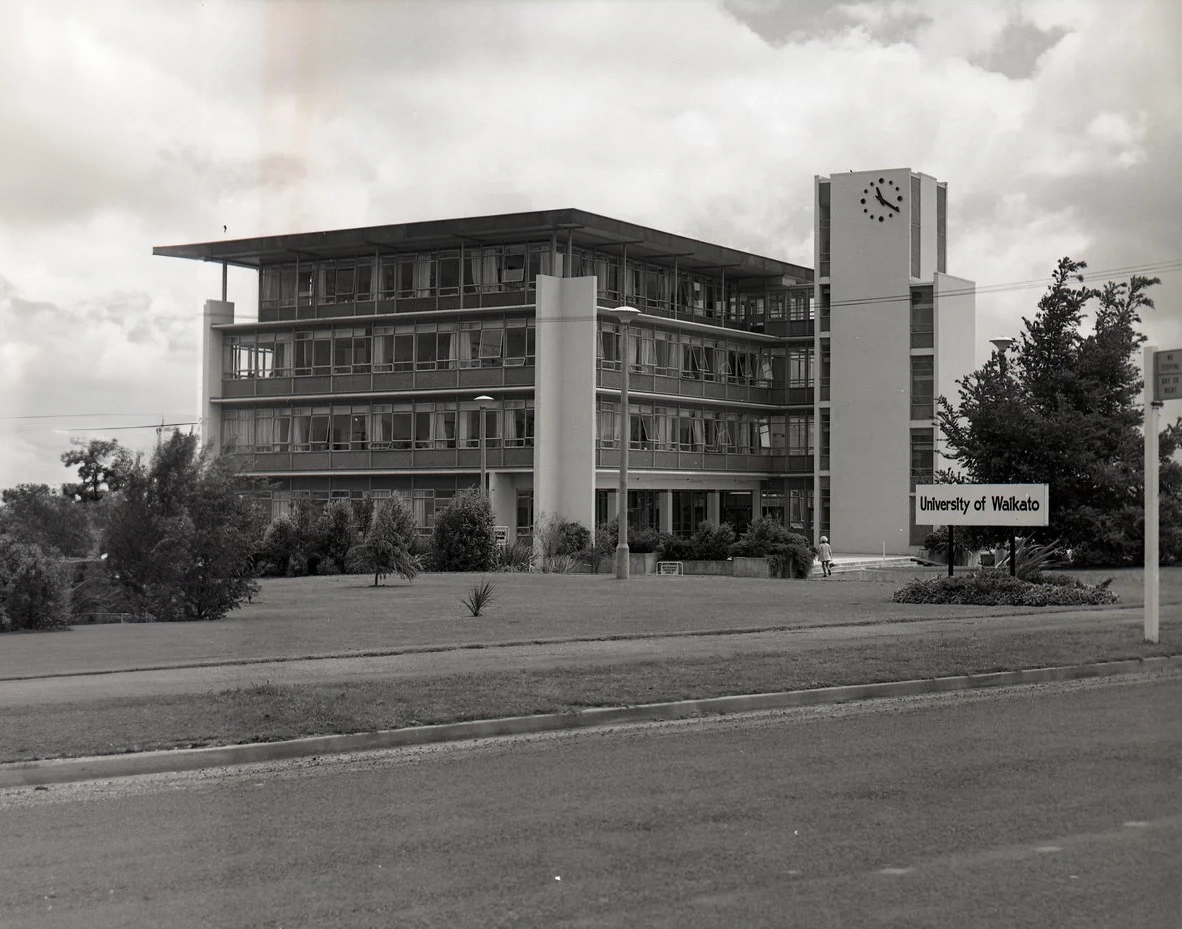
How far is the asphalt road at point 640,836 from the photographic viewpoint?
22.0 ft

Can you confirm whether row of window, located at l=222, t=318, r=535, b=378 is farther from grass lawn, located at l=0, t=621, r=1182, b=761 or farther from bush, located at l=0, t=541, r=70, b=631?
grass lawn, located at l=0, t=621, r=1182, b=761

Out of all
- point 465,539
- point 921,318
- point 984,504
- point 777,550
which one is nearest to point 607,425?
point 921,318

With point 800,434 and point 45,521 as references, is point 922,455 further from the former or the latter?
point 45,521

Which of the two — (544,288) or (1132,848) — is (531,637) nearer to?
(1132,848)

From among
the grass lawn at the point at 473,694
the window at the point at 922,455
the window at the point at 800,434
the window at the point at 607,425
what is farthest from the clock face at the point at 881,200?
the grass lawn at the point at 473,694

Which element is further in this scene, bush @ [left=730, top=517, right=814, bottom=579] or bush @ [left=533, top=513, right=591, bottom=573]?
bush @ [left=533, top=513, right=591, bottom=573]

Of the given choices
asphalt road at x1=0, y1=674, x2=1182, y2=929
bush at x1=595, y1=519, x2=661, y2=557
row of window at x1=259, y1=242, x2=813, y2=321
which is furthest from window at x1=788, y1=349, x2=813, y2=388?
asphalt road at x1=0, y1=674, x2=1182, y2=929

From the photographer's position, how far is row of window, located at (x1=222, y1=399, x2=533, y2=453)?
61.7 m

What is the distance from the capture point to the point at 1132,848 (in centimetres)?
775

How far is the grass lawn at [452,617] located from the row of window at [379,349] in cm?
2344

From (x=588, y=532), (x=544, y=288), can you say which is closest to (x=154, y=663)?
(x=588, y=532)

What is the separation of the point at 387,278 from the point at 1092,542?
3799 centimetres

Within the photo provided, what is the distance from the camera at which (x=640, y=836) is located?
8.21 m

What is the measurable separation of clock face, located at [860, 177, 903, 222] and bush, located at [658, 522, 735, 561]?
63.9ft
